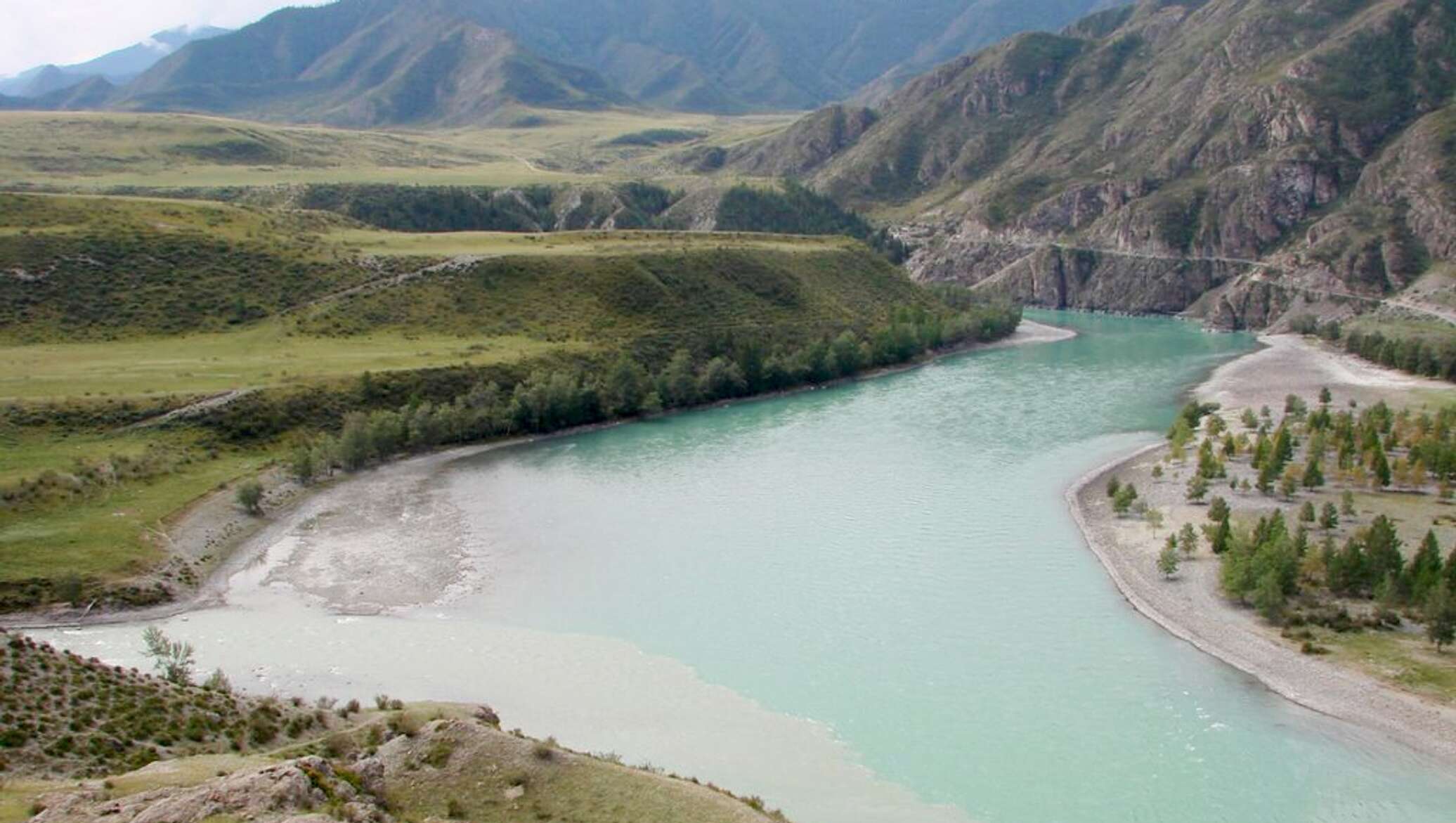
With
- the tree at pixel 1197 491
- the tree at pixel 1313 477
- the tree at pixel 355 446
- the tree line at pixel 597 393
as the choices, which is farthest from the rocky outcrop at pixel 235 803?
the tree at pixel 1313 477

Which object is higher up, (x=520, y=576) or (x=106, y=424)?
(x=106, y=424)

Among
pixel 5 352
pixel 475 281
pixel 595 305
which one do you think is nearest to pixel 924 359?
pixel 595 305

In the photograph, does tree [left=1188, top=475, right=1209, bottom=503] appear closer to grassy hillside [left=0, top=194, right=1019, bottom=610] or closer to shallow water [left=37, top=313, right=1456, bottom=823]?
shallow water [left=37, top=313, right=1456, bottom=823]

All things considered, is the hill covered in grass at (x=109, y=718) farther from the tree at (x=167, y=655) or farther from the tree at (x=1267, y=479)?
the tree at (x=1267, y=479)

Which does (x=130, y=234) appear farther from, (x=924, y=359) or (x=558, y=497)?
(x=924, y=359)

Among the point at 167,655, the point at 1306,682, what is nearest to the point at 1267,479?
the point at 1306,682
